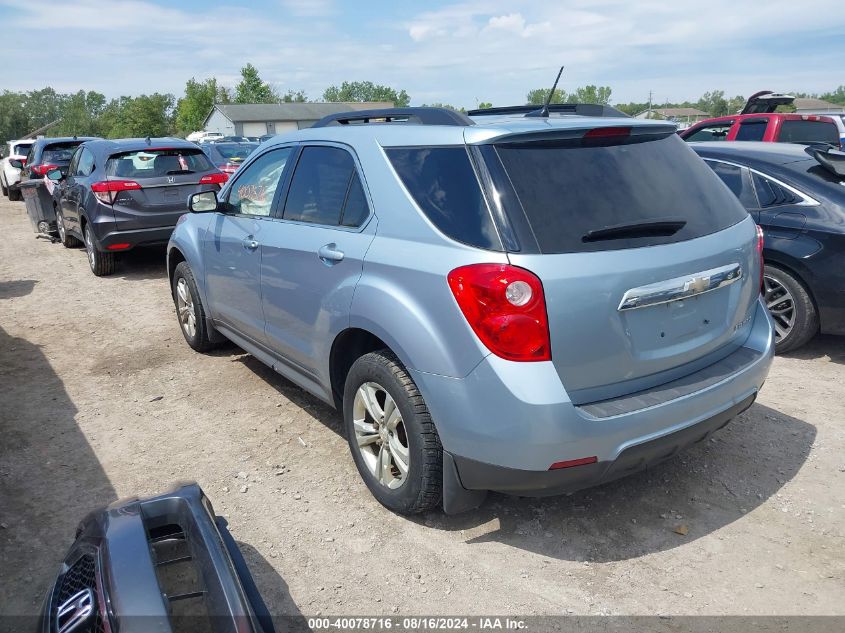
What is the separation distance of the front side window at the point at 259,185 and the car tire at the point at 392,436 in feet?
4.96

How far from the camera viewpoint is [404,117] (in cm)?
360

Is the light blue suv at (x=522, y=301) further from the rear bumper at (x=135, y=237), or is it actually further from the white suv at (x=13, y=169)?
the white suv at (x=13, y=169)

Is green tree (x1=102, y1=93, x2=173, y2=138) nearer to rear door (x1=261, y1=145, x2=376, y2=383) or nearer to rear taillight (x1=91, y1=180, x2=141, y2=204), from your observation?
rear taillight (x1=91, y1=180, x2=141, y2=204)

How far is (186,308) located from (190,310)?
14 centimetres

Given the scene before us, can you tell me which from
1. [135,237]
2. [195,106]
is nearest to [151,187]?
[135,237]

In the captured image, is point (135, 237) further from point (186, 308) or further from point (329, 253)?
point (329, 253)

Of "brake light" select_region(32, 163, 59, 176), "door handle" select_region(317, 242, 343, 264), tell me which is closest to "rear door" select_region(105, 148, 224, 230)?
"door handle" select_region(317, 242, 343, 264)

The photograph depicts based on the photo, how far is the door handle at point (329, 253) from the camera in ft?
11.2

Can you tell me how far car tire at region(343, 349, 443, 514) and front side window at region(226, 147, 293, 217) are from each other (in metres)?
1.51

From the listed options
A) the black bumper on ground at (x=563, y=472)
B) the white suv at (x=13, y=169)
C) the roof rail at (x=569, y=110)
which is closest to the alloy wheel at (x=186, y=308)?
the roof rail at (x=569, y=110)

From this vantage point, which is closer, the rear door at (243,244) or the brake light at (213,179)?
the rear door at (243,244)

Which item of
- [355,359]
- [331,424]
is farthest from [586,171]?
[331,424]

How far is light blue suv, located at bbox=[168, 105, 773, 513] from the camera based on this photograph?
2.65m

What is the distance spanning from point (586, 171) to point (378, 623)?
2.08m
